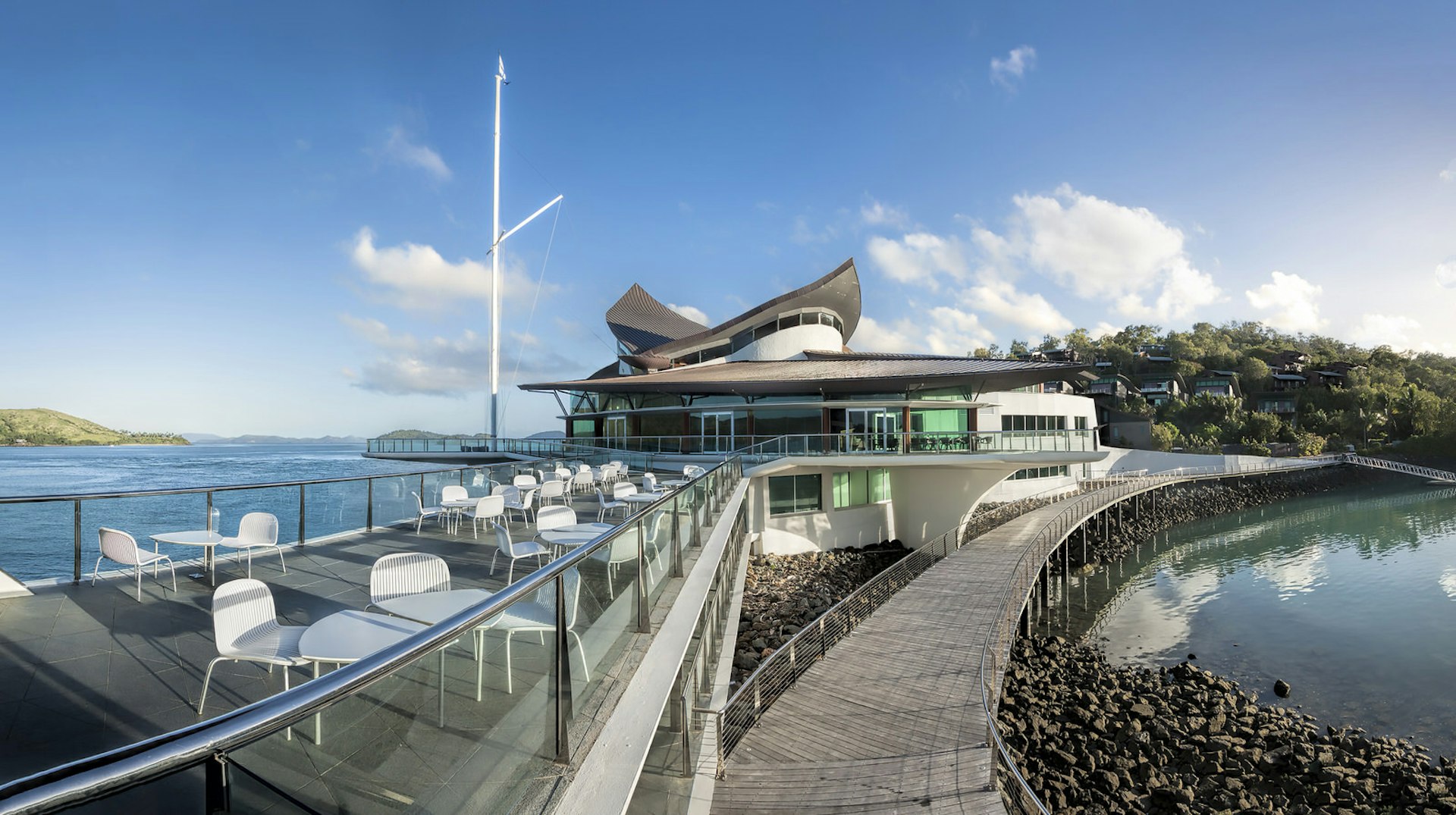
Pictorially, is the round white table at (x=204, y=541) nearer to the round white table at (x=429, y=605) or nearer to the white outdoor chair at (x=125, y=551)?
the white outdoor chair at (x=125, y=551)

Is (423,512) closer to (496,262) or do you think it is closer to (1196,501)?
(496,262)

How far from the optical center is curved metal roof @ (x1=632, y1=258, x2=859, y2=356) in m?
34.2

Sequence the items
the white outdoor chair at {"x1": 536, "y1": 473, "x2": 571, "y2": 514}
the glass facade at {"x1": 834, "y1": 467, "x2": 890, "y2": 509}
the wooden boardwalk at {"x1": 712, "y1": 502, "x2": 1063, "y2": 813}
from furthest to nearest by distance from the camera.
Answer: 1. the glass facade at {"x1": 834, "y1": 467, "x2": 890, "y2": 509}
2. the white outdoor chair at {"x1": 536, "y1": 473, "x2": 571, "y2": 514}
3. the wooden boardwalk at {"x1": 712, "y1": 502, "x2": 1063, "y2": 813}

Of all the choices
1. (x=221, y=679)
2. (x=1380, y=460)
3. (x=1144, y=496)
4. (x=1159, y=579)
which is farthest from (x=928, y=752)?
(x=1380, y=460)

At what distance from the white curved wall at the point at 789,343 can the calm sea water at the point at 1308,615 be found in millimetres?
17228

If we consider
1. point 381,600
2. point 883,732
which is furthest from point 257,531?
point 883,732

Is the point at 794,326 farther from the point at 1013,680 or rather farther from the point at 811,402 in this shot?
the point at 1013,680

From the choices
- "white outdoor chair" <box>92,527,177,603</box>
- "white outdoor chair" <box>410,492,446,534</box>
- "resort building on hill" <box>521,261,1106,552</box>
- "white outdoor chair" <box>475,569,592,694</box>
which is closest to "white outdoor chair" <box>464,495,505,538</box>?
"white outdoor chair" <box>410,492,446,534</box>

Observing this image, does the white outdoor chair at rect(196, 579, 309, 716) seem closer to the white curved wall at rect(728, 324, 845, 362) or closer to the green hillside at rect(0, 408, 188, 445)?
the white curved wall at rect(728, 324, 845, 362)

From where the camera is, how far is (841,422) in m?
26.4

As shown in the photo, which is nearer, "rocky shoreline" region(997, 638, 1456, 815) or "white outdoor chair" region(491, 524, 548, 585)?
"white outdoor chair" region(491, 524, 548, 585)

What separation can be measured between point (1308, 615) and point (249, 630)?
2965cm

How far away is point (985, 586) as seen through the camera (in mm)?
17797

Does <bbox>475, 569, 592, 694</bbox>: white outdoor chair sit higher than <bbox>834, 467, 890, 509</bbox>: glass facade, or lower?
higher
